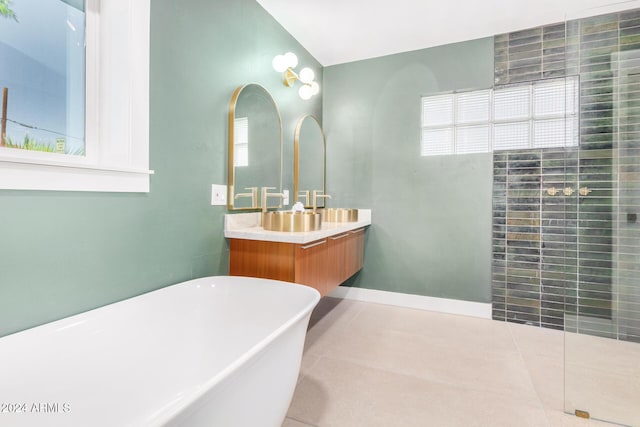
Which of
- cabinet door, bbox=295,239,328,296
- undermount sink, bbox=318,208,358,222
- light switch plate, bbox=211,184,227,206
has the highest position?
light switch plate, bbox=211,184,227,206

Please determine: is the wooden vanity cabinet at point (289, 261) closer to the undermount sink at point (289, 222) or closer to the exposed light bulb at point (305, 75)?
the undermount sink at point (289, 222)

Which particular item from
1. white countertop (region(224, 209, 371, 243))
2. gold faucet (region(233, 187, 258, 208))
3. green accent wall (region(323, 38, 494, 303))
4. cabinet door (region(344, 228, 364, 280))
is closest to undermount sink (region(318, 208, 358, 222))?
cabinet door (region(344, 228, 364, 280))

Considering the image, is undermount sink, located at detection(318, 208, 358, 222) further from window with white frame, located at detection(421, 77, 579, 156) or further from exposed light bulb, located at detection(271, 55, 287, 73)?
exposed light bulb, located at detection(271, 55, 287, 73)

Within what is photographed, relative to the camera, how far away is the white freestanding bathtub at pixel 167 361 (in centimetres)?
79

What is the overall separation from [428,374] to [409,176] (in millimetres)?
1801

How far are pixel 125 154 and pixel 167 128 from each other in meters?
0.27

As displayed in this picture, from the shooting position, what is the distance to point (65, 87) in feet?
4.11

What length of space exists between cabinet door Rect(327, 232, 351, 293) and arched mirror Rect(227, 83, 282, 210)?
0.65m

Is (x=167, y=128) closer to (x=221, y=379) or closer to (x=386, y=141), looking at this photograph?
(x=221, y=379)

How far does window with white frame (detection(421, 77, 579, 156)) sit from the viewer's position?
8.26 feet

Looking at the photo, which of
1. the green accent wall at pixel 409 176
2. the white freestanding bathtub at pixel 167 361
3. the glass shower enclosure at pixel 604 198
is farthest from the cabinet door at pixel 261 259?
the glass shower enclosure at pixel 604 198

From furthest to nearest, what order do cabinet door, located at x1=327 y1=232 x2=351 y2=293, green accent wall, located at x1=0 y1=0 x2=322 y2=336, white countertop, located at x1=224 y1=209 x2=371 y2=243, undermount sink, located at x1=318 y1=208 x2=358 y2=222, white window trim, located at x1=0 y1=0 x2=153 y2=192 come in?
undermount sink, located at x1=318 y1=208 x2=358 y2=222 → cabinet door, located at x1=327 y1=232 x2=351 y2=293 → white countertop, located at x1=224 y1=209 x2=371 y2=243 → white window trim, located at x1=0 y1=0 x2=153 y2=192 → green accent wall, located at x1=0 y1=0 x2=322 y2=336

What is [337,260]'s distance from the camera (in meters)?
2.39

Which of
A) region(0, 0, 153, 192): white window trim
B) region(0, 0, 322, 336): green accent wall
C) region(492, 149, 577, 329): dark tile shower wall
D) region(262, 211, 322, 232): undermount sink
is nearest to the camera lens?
region(0, 0, 322, 336): green accent wall
